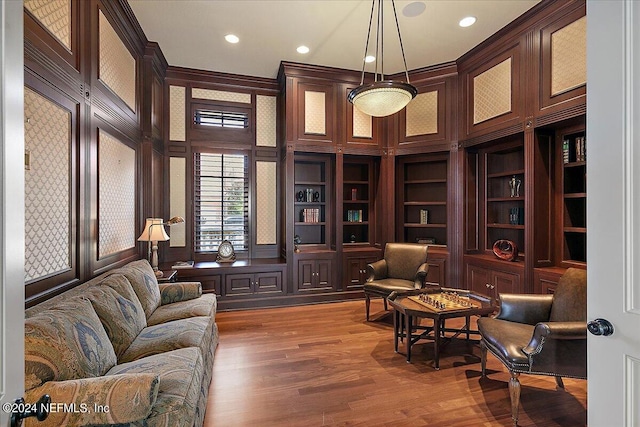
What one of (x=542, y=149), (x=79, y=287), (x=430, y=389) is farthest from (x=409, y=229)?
(x=79, y=287)

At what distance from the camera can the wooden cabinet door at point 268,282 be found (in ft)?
14.6

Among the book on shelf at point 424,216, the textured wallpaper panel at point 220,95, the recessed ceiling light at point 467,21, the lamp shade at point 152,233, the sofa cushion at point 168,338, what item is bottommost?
the sofa cushion at point 168,338

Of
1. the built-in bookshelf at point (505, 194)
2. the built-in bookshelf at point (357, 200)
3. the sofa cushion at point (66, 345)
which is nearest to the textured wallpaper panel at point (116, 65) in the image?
the sofa cushion at point (66, 345)

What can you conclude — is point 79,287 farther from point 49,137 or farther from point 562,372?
point 562,372

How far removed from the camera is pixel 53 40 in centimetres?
202

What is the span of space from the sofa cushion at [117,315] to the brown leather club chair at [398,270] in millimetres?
2586

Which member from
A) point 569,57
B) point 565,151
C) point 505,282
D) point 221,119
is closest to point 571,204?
point 565,151

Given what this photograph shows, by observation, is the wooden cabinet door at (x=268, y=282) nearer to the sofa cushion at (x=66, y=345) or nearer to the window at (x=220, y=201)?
the window at (x=220, y=201)

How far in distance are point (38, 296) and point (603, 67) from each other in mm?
3038

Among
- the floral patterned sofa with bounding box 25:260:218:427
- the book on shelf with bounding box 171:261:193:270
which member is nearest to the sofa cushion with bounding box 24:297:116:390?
the floral patterned sofa with bounding box 25:260:218:427

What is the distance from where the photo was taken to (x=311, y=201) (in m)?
5.05

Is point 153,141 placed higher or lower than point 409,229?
higher

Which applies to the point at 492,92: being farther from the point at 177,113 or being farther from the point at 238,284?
the point at 177,113

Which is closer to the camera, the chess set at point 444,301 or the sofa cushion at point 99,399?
the sofa cushion at point 99,399
